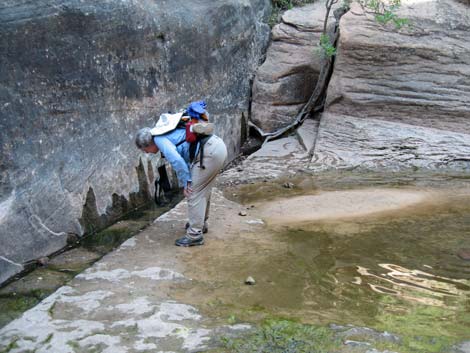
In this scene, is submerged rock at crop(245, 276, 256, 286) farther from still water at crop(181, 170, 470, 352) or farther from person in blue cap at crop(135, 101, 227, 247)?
person in blue cap at crop(135, 101, 227, 247)

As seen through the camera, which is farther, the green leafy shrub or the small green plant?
the green leafy shrub

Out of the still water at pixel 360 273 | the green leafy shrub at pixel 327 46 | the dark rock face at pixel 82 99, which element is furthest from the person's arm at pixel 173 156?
the green leafy shrub at pixel 327 46

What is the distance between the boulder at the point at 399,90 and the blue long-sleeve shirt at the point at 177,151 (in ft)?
10.7

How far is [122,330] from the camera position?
12.9ft

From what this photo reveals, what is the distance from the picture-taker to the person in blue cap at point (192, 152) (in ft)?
17.3

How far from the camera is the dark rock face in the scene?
5.11 metres

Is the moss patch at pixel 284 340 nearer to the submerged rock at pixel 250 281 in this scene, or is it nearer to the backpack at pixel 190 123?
the submerged rock at pixel 250 281

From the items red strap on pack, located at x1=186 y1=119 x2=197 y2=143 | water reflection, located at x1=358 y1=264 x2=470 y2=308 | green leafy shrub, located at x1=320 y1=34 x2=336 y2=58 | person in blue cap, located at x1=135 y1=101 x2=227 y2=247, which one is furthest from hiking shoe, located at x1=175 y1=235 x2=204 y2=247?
green leafy shrub, located at x1=320 y1=34 x2=336 y2=58

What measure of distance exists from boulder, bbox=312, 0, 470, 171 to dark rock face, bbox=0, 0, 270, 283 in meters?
2.03

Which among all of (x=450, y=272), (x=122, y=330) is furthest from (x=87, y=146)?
(x=450, y=272)

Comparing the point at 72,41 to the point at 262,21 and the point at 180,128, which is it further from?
the point at 262,21

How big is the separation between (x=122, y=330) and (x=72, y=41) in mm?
3014

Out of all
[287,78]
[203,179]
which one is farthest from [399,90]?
[203,179]

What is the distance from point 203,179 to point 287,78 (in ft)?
15.1
